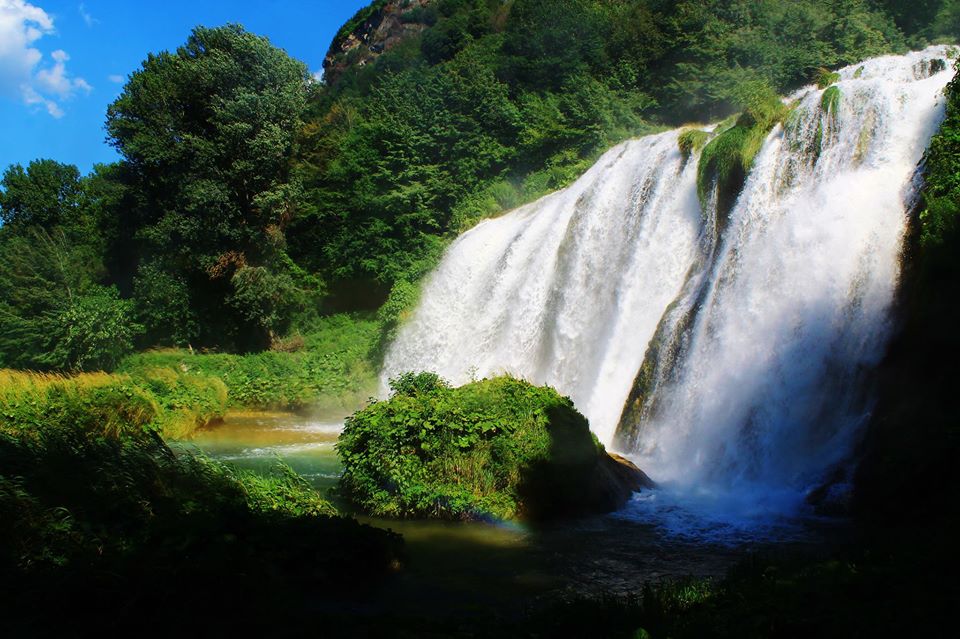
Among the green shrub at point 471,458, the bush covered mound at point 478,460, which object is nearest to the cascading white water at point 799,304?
the bush covered mound at point 478,460

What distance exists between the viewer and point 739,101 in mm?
29047

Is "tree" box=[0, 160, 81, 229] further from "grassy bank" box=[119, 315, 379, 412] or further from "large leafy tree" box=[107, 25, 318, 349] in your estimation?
"grassy bank" box=[119, 315, 379, 412]

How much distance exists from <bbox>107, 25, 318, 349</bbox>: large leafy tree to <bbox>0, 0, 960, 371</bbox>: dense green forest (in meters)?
0.08

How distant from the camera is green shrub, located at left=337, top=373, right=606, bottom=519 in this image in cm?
939

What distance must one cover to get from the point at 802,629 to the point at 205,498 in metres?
5.58

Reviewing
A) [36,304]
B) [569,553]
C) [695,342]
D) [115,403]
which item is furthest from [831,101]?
[36,304]

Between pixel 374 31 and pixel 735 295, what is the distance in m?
66.6

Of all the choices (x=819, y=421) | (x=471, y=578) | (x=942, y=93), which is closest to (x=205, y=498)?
(x=471, y=578)

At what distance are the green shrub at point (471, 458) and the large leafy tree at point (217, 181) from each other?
62.7 ft

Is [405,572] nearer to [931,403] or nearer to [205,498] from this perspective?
[205,498]

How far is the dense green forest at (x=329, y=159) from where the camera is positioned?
27.6 m

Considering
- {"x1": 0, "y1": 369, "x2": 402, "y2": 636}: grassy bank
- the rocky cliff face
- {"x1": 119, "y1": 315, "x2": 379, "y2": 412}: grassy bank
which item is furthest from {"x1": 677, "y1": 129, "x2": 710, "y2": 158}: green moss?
the rocky cliff face

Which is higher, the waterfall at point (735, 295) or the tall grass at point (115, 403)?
the waterfall at point (735, 295)

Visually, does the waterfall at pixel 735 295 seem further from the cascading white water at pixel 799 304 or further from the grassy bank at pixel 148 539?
the grassy bank at pixel 148 539
